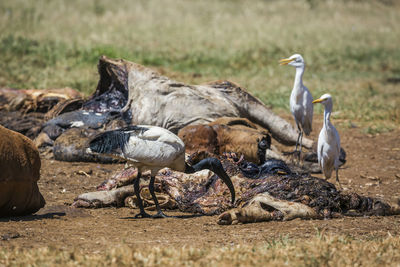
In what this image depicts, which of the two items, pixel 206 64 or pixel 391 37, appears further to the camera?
pixel 391 37

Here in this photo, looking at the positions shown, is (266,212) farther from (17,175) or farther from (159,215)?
(17,175)

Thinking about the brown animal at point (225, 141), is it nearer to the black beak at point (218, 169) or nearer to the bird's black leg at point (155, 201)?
the black beak at point (218, 169)

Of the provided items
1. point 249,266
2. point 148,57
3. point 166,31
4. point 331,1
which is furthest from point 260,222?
point 331,1

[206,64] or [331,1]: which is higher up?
[331,1]

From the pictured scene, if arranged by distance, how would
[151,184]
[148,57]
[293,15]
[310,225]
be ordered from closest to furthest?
1. [310,225]
2. [151,184]
3. [148,57]
4. [293,15]

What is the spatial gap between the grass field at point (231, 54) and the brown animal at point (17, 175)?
102 centimetres

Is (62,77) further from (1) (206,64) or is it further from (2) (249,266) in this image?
(2) (249,266)

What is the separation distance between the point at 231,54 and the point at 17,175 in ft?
45.2

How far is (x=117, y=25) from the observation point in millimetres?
21125

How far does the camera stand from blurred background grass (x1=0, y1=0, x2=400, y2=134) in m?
13.4

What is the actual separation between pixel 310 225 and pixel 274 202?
0.46 m

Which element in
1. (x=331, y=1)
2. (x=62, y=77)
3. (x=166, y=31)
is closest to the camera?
(x=62, y=77)

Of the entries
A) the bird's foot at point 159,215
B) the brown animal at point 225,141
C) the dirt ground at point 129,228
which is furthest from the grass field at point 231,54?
the brown animal at point 225,141

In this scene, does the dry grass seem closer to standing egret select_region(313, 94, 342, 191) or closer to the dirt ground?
the dirt ground
